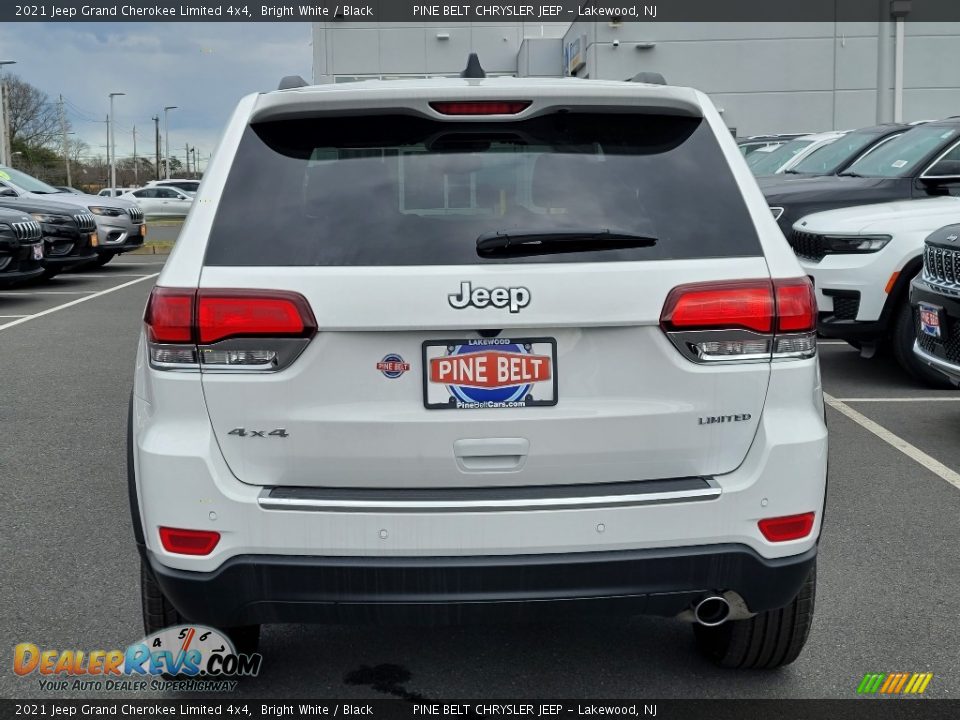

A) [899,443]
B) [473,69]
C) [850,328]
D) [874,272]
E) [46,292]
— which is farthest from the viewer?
[46,292]

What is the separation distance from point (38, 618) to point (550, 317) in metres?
2.19

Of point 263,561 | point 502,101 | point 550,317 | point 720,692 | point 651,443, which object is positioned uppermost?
point 502,101

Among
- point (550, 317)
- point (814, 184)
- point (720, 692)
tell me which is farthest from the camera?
point (814, 184)

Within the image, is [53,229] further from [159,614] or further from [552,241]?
[552,241]

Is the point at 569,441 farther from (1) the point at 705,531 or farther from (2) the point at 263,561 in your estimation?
(2) the point at 263,561

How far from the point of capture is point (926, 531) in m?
4.72

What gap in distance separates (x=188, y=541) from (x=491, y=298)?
95 centimetres

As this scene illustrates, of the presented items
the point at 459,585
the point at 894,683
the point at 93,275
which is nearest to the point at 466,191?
the point at 459,585

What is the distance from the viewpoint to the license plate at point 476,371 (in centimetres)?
271

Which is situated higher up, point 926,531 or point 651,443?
point 651,443

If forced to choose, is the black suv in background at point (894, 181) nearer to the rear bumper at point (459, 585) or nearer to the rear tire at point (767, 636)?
the rear tire at point (767, 636)

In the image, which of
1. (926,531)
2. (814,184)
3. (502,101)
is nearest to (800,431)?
(502,101)

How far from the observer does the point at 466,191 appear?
9.36ft

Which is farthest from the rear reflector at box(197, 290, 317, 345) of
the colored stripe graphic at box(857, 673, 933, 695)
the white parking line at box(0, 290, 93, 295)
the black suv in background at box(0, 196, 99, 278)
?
the black suv in background at box(0, 196, 99, 278)
